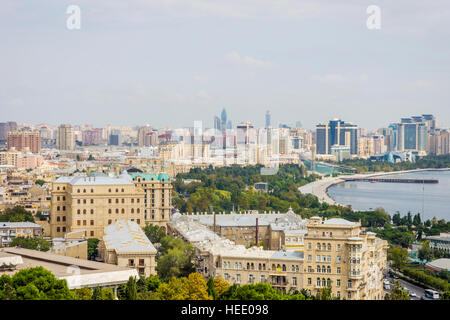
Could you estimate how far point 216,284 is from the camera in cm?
600

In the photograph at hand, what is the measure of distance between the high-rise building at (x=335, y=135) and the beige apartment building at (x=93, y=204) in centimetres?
2720

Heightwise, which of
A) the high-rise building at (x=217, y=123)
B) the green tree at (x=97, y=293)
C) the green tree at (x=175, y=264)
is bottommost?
the green tree at (x=175, y=264)

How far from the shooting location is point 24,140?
2181 centimetres

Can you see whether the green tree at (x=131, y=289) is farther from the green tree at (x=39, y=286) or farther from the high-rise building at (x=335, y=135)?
the high-rise building at (x=335, y=135)

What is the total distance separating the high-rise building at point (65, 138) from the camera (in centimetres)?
2329

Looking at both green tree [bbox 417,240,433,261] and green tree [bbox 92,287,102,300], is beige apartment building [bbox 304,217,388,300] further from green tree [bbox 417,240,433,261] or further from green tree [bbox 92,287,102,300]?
green tree [bbox 417,240,433,261]

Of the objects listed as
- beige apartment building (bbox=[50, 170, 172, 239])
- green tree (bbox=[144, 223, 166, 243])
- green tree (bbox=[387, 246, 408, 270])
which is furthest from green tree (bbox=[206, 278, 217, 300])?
beige apartment building (bbox=[50, 170, 172, 239])

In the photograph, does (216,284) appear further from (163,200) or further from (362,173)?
(362,173)

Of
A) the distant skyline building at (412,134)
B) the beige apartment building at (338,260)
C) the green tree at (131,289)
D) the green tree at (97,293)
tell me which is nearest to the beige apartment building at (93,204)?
the beige apartment building at (338,260)

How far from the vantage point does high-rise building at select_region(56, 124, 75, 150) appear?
23.3 meters

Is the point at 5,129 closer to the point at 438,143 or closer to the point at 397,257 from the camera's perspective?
the point at 397,257

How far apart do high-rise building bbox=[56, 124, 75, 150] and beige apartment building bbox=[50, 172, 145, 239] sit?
13297 millimetres
